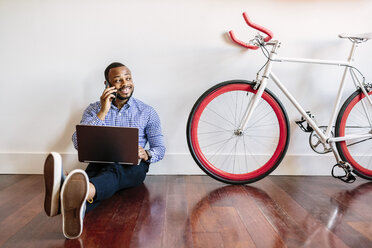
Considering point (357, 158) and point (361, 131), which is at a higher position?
point (361, 131)

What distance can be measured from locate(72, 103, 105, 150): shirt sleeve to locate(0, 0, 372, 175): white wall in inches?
7.3

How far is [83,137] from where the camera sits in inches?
50.3

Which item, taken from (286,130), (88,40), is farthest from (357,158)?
(88,40)

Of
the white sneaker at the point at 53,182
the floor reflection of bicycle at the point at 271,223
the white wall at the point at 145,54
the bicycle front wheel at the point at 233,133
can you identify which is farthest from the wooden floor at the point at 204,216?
the white wall at the point at 145,54

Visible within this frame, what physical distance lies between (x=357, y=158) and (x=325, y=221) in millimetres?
921

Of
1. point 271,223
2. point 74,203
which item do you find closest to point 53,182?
point 74,203

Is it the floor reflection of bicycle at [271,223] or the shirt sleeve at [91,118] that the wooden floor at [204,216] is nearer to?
the floor reflection of bicycle at [271,223]

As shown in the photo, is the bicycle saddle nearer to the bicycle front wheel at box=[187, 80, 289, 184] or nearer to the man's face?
the bicycle front wheel at box=[187, 80, 289, 184]

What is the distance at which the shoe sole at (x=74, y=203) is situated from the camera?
0.96 m

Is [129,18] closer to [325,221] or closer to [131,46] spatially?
[131,46]

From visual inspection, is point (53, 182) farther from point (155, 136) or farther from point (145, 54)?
point (145, 54)

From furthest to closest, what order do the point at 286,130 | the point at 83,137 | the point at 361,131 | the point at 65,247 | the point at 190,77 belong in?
the point at 361,131, the point at 190,77, the point at 286,130, the point at 83,137, the point at 65,247

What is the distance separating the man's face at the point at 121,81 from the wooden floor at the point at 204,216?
1.81 ft

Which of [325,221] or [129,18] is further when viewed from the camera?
[129,18]
